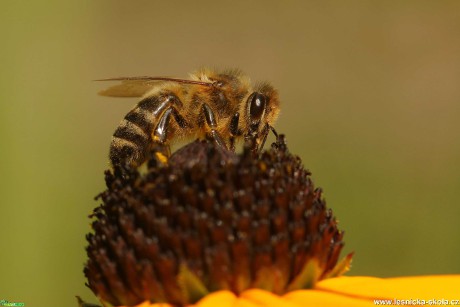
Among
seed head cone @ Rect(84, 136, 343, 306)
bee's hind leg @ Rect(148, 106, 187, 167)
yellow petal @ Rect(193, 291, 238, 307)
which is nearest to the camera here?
yellow petal @ Rect(193, 291, 238, 307)

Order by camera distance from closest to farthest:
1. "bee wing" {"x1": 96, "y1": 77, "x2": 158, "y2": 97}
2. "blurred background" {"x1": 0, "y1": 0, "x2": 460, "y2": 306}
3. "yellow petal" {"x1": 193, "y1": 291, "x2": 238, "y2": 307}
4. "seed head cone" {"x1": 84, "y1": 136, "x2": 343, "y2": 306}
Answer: "yellow petal" {"x1": 193, "y1": 291, "x2": 238, "y2": 307} → "seed head cone" {"x1": 84, "y1": 136, "x2": 343, "y2": 306} → "bee wing" {"x1": 96, "y1": 77, "x2": 158, "y2": 97} → "blurred background" {"x1": 0, "y1": 0, "x2": 460, "y2": 306}

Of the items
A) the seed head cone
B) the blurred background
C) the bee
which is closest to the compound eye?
the bee

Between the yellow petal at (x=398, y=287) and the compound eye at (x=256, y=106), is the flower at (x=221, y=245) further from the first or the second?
the compound eye at (x=256, y=106)

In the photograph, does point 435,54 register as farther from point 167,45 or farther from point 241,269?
point 241,269

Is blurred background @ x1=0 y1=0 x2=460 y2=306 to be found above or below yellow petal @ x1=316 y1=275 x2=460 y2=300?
above

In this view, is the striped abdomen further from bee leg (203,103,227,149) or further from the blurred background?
the blurred background

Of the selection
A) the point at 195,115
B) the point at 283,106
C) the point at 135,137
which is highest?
the point at 283,106

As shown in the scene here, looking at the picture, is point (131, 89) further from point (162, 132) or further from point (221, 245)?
point (221, 245)

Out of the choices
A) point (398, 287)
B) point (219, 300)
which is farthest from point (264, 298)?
point (398, 287)

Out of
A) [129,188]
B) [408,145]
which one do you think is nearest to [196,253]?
[129,188]
